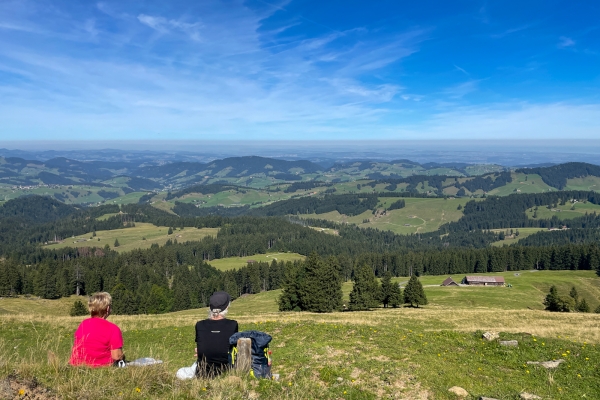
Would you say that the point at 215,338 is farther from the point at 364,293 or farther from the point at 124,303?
the point at 124,303

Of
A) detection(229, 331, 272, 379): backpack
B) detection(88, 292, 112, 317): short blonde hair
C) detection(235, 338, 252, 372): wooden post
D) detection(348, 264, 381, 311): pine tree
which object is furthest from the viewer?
detection(348, 264, 381, 311): pine tree

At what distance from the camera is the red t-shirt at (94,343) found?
8.82 m

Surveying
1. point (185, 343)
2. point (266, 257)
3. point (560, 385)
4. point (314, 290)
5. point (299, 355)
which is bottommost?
point (266, 257)

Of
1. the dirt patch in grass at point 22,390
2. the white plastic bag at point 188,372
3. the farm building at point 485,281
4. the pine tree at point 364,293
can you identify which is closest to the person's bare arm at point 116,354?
the white plastic bag at point 188,372

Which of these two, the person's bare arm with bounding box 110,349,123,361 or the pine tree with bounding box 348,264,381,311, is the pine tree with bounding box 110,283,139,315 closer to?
the pine tree with bounding box 348,264,381,311

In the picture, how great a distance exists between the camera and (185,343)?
22625mm

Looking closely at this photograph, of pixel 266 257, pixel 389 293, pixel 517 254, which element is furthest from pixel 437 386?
pixel 266 257

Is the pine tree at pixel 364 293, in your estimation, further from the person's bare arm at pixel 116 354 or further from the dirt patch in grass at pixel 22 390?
the dirt patch in grass at pixel 22 390

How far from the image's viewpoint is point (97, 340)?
891 cm

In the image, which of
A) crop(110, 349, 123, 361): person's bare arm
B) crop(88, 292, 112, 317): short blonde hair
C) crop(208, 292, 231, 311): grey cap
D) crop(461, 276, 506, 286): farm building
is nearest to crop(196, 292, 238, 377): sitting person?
crop(208, 292, 231, 311): grey cap

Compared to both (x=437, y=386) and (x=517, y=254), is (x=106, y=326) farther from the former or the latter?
(x=517, y=254)

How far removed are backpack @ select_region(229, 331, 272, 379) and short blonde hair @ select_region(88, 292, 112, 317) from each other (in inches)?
140

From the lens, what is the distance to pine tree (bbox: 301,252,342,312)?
54469 mm

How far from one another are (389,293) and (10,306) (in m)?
80.5
